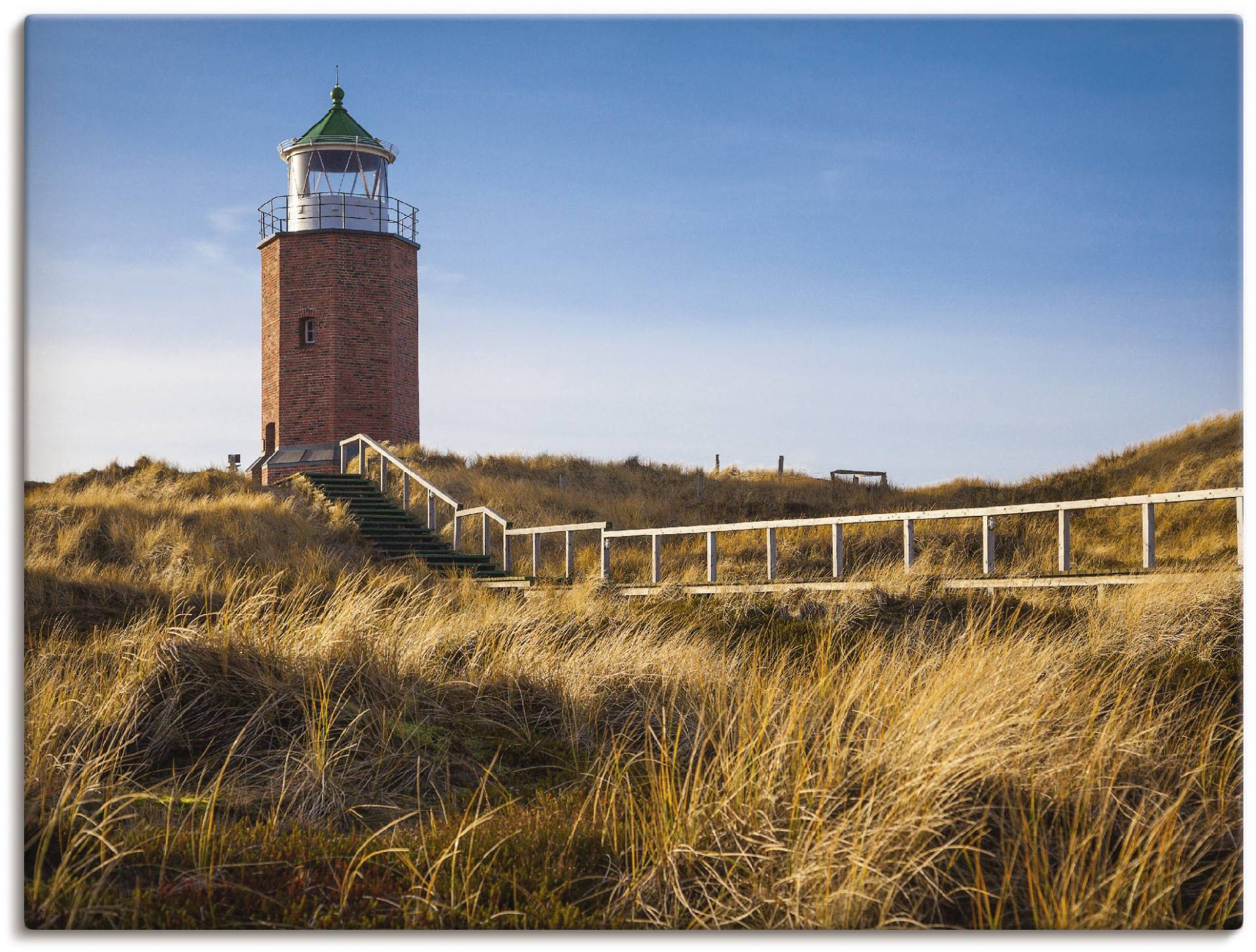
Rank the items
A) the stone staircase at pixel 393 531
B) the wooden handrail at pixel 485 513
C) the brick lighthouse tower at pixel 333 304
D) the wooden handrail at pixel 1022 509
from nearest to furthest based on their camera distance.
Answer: the wooden handrail at pixel 1022 509 < the wooden handrail at pixel 485 513 < the stone staircase at pixel 393 531 < the brick lighthouse tower at pixel 333 304

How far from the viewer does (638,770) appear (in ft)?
17.5

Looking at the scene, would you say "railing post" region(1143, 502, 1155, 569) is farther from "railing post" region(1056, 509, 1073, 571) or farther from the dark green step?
the dark green step

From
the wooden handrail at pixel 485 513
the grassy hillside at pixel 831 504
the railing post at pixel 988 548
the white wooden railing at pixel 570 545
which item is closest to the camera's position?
the railing post at pixel 988 548

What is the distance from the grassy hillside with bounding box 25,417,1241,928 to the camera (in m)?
3.80

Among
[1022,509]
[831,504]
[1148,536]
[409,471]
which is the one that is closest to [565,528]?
[409,471]

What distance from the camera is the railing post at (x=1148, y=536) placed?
920 cm

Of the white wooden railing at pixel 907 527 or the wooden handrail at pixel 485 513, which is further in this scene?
the wooden handrail at pixel 485 513

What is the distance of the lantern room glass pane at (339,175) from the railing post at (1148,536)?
24863 mm

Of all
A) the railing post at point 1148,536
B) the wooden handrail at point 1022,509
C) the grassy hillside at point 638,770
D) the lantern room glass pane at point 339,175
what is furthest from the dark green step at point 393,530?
the lantern room glass pane at point 339,175

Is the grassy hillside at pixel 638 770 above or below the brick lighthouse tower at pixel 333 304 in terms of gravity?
below

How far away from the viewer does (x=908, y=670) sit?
20.3 feet

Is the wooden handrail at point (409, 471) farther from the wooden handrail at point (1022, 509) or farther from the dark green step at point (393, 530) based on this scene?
the wooden handrail at point (1022, 509)

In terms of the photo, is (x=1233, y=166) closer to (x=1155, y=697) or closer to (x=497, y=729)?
(x=1155, y=697)

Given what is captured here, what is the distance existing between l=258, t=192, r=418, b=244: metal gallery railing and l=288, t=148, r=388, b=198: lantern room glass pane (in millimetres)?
158
